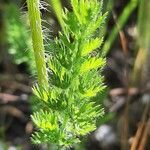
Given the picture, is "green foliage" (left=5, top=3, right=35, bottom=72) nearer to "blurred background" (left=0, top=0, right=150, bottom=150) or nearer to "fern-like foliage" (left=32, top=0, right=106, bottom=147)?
"blurred background" (left=0, top=0, right=150, bottom=150)

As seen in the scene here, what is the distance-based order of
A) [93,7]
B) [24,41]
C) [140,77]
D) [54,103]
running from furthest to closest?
1. [140,77]
2. [24,41]
3. [54,103]
4. [93,7]

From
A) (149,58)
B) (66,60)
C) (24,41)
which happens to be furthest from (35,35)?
(149,58)

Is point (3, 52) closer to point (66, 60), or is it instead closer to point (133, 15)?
point (133, 15)

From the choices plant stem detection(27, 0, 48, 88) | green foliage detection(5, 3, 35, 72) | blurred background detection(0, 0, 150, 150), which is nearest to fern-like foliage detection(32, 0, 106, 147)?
plant stem detection(27, 0, 48, 88)

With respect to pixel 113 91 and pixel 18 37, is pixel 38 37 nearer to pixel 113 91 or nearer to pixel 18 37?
pixel 18 37

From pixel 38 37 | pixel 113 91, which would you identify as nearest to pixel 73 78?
pixel 38 37

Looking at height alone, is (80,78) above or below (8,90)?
below
